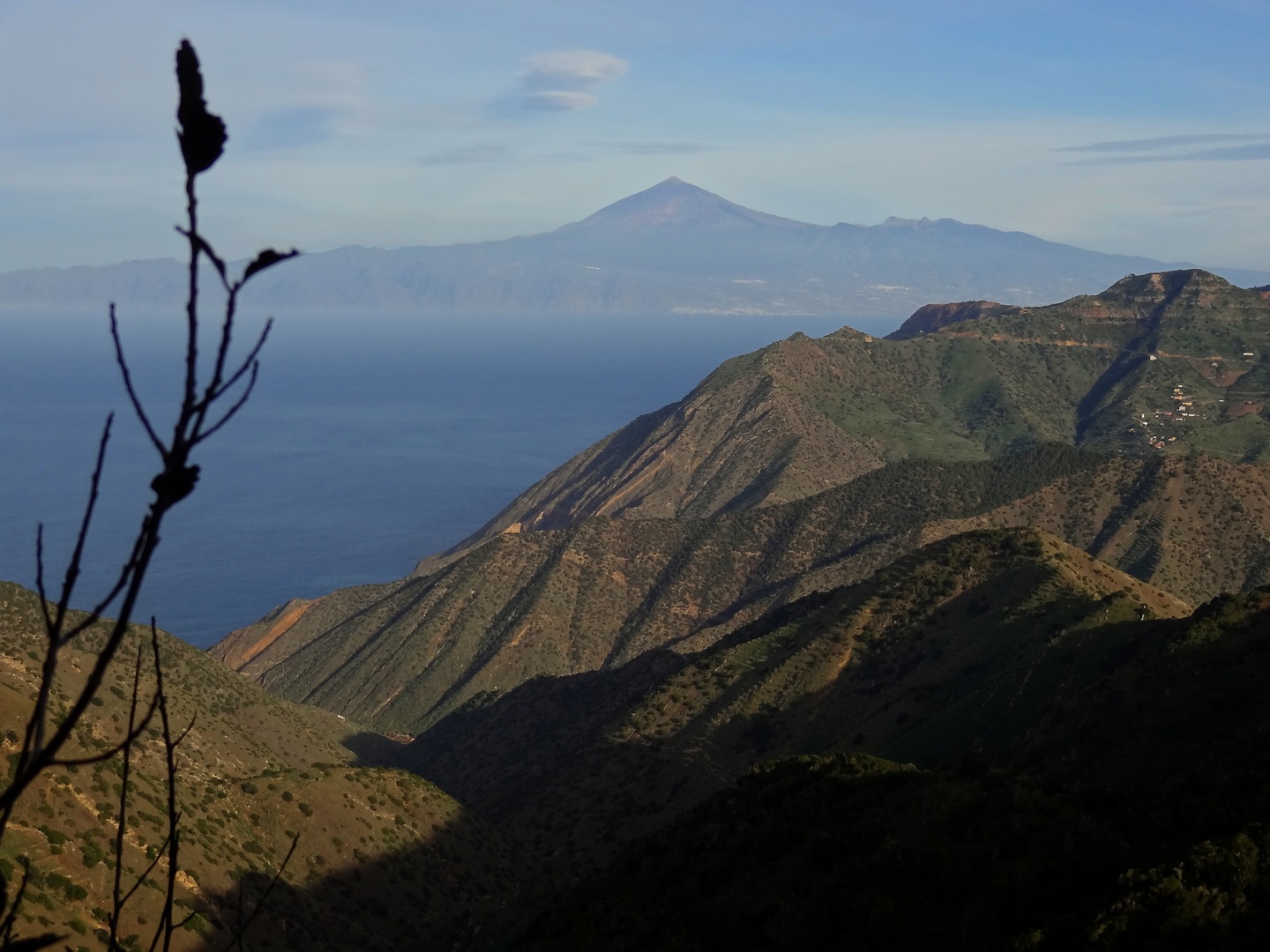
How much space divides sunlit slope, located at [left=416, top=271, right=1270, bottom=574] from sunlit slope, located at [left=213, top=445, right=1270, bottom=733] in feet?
66.9

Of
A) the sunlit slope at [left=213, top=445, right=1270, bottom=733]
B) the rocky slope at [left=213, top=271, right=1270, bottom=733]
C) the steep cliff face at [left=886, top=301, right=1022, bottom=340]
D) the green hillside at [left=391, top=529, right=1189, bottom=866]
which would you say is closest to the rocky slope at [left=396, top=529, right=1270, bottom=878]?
the green hillside at [left=391, top=529, right=1189, bottom=866]

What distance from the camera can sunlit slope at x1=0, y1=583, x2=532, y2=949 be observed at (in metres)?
24.7

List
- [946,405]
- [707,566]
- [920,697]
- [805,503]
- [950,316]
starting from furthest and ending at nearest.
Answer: [950,316], [946,405], [805,503], [707,566], [920,697]

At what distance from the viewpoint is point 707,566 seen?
86688 millimetres

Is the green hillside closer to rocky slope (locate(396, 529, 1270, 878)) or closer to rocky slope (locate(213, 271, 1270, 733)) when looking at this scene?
rocky slope (locate(396, 529, 1270, 878))

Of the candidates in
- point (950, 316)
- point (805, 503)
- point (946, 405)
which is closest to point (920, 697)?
point (805, 503)

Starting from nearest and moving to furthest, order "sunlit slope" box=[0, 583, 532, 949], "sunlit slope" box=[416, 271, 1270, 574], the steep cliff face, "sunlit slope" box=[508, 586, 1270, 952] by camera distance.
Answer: "sunlit slope" box=[508, 586, 1270, 952]
"sunlit slope" box=[0, 583, 532, 949]
"sunlit slope" box=[416, 271, 1270, 574]
the steep cliff face

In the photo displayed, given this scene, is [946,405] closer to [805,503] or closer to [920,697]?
[805,503]

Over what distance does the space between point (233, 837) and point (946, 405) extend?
121544 mm

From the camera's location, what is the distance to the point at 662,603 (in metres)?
84.1

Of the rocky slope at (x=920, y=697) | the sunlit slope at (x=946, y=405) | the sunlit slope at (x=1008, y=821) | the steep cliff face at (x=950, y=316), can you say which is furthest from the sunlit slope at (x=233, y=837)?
the steep cliff face at (x=950, y=316)

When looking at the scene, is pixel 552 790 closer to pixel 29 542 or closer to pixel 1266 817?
pixel 1266 817

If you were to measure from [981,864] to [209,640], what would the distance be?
10486 cm

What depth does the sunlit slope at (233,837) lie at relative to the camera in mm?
24688
